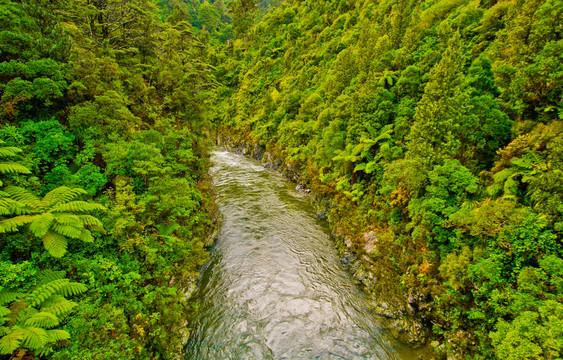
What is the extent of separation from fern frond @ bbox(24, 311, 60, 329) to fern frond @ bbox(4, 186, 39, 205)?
10.5 ft

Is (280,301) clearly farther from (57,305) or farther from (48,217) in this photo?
(48,217)

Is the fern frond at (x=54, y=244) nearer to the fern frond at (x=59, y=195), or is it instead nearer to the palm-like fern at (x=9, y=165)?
the fern frond at (x=59, y=195)

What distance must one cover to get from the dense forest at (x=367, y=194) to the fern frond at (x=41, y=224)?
0.03 m

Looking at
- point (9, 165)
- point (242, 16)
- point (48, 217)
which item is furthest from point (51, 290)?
point (242, 16)

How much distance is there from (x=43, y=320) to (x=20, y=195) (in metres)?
3.68

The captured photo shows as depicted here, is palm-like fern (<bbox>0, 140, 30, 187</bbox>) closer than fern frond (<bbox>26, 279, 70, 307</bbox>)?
No

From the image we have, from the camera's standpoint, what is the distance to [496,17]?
1227 cm

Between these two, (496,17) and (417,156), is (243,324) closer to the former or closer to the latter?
(417,156)

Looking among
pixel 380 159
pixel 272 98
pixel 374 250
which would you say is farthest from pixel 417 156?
pixel 272 98

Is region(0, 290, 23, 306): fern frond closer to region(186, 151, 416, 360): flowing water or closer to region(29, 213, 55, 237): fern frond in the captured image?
region(29, 213, 55, 237): fern frond

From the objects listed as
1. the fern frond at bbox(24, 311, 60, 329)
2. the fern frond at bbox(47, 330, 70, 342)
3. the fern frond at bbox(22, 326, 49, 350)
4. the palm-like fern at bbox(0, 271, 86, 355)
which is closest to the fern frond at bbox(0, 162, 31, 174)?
the palm-like fern at bbox(0, 271, 86, 355)

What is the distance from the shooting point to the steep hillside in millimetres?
6016

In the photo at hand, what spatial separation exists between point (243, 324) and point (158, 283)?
3758mm

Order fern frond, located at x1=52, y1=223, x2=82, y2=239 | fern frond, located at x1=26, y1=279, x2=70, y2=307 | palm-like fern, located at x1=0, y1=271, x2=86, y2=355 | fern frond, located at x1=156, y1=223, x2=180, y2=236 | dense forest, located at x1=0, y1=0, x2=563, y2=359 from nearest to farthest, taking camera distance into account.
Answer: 1. palm-like fern, located at x1=0, y1=271, x2=86, y2=355
2. fern frond, located at x1=26, y1=279, x2=70, y2=307
3. dense forest, located at x1=0, y1=0, x2=563, y2=359
4. fern frond, located at x1=52, y1=223, x2=82, y2=239
5. fern frond, located at x1=156, y1=223, x2=180, y2=236
